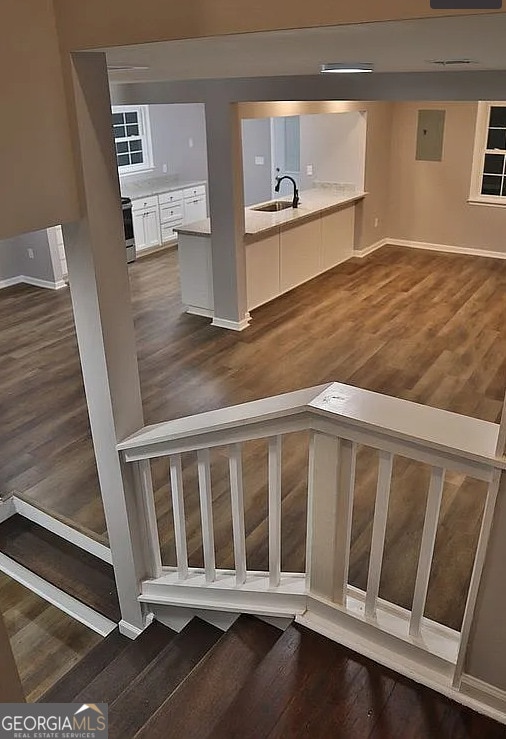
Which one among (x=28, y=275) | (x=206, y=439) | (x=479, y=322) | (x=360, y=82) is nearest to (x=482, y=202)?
(x=479, y=322)

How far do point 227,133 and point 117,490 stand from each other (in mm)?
3864

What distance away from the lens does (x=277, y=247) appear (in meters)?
6.49

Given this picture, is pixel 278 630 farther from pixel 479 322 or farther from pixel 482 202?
pixel 482 202

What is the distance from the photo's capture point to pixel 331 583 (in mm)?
2152

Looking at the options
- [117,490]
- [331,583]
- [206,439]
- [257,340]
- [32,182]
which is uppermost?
[32,182]

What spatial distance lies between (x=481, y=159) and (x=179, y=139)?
4.67 m

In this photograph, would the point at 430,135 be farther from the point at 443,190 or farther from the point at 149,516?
the point at 149,516

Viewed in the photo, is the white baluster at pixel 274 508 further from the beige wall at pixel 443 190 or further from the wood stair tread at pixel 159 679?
the beige wall at pixel 443 190

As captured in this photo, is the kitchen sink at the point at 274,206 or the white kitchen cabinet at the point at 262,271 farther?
the kitchen sink at the point at 274,206

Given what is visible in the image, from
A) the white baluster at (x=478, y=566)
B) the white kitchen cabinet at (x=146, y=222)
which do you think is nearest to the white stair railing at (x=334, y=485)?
the white baluster at (x=478, y=566)

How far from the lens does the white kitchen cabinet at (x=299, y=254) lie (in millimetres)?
6680

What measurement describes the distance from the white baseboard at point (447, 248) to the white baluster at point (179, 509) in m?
6.99

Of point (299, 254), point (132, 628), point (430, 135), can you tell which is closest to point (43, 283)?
point (299, 254)

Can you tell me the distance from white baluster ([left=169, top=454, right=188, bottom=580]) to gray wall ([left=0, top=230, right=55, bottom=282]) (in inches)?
225
